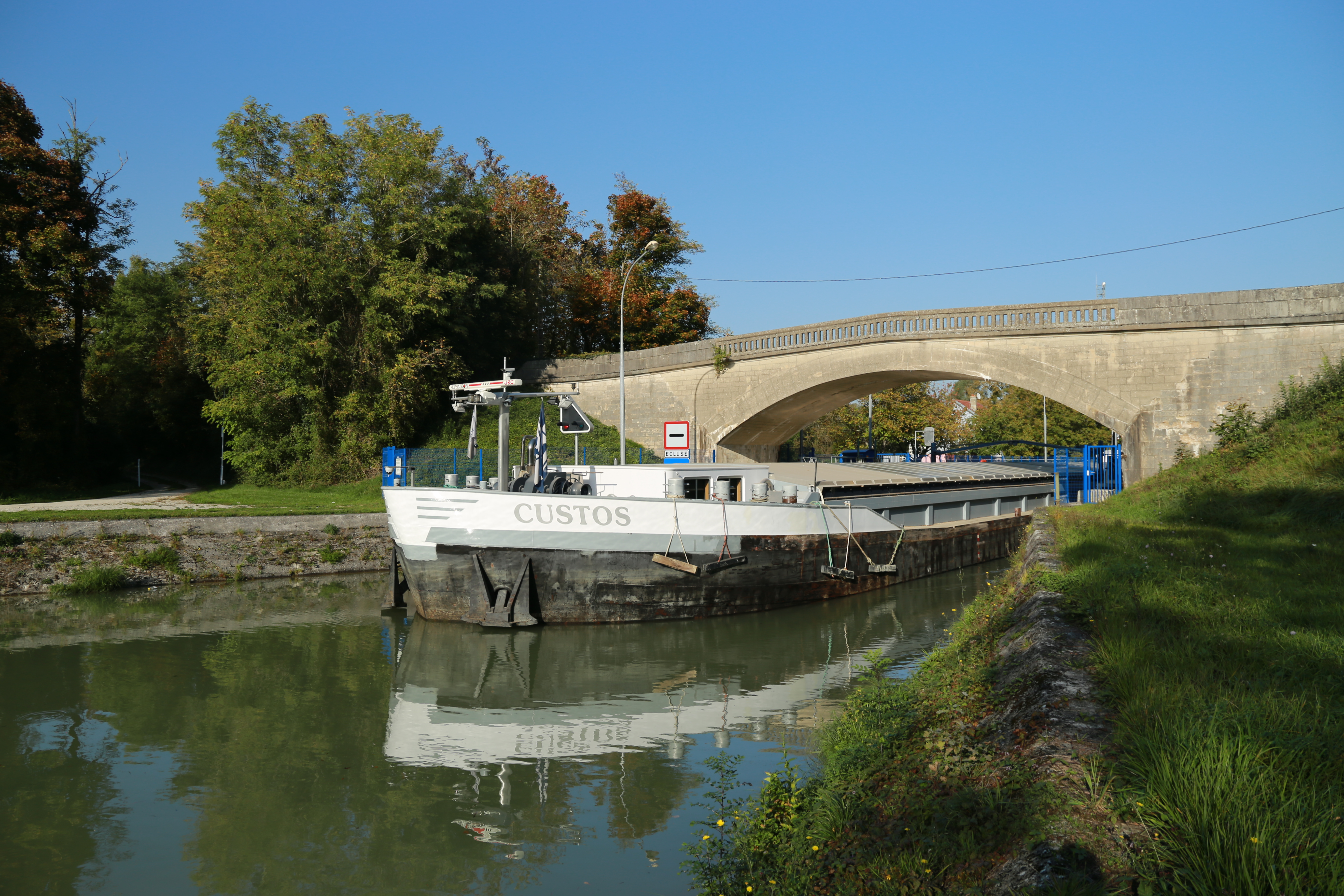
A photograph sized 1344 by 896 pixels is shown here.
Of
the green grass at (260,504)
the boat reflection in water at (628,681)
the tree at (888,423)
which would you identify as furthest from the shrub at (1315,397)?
the tree at (888,423)

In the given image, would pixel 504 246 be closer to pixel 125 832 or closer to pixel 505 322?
pixel 505 322

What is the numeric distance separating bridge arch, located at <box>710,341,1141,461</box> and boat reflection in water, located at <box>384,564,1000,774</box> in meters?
11.6

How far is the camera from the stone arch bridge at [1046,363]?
850 inches

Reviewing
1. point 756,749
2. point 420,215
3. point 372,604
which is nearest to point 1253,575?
point 756,749

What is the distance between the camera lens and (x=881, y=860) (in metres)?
3.92

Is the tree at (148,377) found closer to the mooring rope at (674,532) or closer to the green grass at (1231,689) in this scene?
the mooring rope at (674,532)

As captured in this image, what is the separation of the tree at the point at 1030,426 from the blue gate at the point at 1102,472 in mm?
27701

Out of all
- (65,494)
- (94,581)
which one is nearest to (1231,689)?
(94,581)

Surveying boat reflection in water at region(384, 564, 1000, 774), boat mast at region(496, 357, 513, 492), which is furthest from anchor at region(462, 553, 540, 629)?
boat mast at region(496, 357, 513, 492)

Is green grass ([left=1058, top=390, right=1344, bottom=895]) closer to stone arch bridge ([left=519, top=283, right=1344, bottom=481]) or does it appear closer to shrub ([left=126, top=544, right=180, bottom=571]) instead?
stone arch bridge ([left=519, top=283, right=1344, bottom=481])

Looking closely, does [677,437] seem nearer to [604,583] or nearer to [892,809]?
[604,583]

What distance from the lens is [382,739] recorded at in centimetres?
906

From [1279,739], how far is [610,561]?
1079 centimetres

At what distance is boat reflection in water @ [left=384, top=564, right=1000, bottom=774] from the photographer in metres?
8.88
